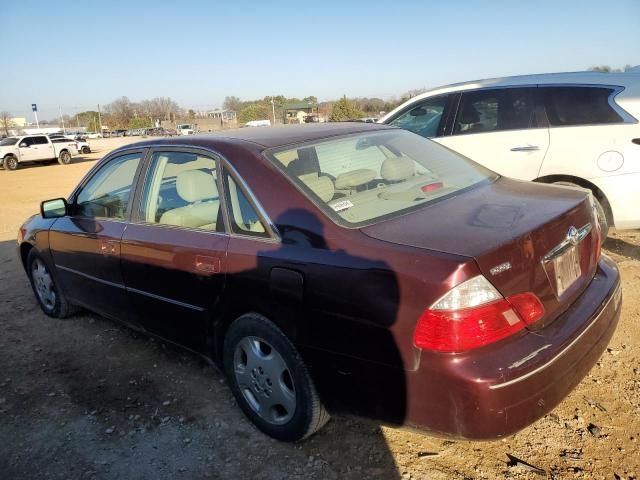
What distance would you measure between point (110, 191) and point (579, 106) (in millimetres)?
4225

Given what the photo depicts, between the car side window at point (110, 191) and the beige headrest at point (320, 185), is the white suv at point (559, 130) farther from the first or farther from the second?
the car side window at point (110, 191)

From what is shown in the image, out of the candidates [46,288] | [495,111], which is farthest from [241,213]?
[495,111]

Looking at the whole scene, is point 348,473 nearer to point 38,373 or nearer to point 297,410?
point 297,410

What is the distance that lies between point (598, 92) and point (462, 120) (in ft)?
4.30

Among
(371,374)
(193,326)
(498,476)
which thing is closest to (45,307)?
(193,326)

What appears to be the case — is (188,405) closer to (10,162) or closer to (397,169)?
(397,169)

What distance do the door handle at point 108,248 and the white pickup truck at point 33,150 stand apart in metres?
25.8

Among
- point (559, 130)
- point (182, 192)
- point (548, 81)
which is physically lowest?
point (182, 192)

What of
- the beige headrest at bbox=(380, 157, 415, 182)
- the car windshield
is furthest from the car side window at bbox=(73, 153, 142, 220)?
the beige headrest at bbox=(380, 157, 415, 182)

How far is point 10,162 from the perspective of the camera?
25.0 m

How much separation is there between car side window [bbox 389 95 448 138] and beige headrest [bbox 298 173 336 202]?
330 cm

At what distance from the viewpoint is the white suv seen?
4.50 meters

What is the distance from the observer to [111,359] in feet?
12.1

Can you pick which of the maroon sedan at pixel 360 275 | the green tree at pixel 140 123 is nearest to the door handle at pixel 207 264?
the maroon sedan at pixel 360 275
